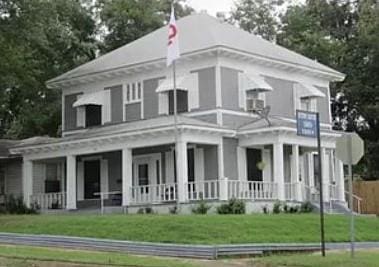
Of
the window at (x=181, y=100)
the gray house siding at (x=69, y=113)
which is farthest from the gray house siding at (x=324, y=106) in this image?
the gray house siding at (x=69, y=113)

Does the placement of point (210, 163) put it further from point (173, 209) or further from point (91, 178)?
point (91, 178)

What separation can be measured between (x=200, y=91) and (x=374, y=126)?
65.0 ft

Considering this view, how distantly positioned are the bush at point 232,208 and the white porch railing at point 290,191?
3348 mm

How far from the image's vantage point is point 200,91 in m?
31.8

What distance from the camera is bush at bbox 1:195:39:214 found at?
33781 millimetres

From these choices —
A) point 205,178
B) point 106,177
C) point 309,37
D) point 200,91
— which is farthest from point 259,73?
point 309,37

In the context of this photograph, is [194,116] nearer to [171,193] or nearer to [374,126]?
[171,193]

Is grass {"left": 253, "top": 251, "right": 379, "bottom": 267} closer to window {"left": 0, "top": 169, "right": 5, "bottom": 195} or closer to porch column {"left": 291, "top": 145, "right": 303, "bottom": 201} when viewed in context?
porch column {"left": 291, "top": 145, "right": 303, "bottom": 201}

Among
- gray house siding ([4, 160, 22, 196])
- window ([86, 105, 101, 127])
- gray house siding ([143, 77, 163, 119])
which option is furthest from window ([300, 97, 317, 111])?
gray house siding ([4, 160, 22, 196])

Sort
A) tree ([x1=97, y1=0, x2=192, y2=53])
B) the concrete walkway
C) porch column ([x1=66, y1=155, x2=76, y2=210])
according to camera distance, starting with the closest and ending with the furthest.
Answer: the concrete walkway < porch column ([x1=66, y1=155, x2=76, y2=210]) < tree ([x1=97, y1=0, x2=192, y2=53])

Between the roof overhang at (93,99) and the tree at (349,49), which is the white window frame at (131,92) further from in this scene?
the tree at (349,49)

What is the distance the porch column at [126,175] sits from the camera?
30.5 metres

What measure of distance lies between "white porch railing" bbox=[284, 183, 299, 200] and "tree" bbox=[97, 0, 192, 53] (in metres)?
17.1

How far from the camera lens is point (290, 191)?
102ft
